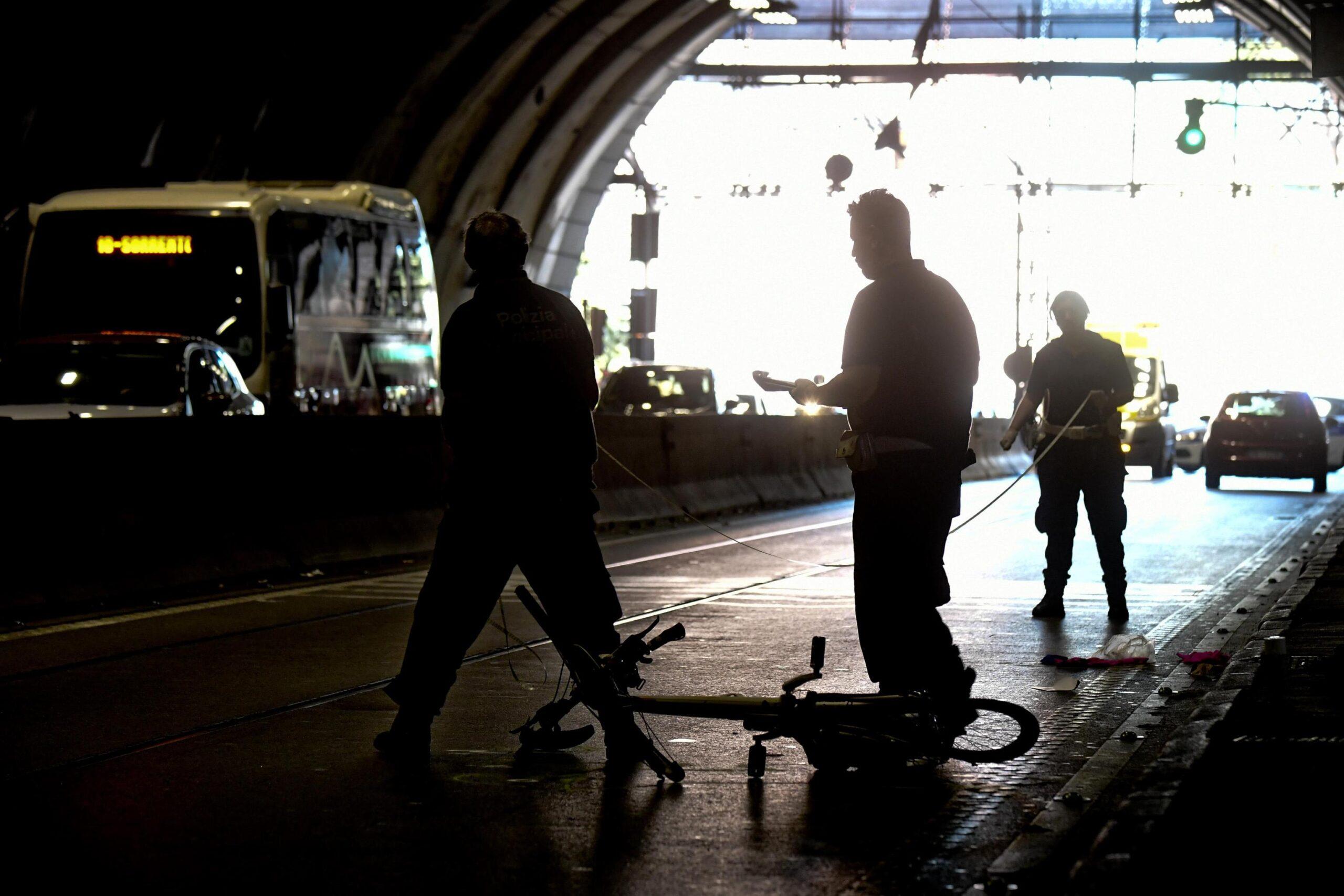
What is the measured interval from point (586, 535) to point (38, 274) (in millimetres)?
17464

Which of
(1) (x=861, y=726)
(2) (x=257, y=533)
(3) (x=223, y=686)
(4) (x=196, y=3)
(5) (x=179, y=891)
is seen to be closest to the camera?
(5) (x=179, y=891)

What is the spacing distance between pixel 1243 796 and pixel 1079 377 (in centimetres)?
618

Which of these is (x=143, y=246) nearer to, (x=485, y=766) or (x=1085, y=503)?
(x=1085, y=503)

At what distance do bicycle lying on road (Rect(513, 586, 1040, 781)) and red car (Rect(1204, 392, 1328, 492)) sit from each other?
84.1ft

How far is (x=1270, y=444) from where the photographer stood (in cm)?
3100

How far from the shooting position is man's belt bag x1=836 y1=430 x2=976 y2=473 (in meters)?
6.44

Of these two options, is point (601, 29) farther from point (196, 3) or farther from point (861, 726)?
point (861, 726)

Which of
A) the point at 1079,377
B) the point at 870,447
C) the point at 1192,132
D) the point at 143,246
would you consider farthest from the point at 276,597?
the point at 1192,132

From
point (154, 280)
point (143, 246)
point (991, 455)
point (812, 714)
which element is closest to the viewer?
point (812, 714)

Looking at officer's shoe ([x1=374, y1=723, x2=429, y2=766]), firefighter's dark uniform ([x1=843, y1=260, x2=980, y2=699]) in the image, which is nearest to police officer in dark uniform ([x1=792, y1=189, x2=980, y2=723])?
firefighter's dark uniform ([x1=843, y1=260, x2=980, y2=699])

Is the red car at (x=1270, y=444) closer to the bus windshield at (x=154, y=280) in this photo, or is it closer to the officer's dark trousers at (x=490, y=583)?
the bus windshield at (x=154, y=280)

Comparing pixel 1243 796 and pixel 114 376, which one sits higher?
pixel 114 376

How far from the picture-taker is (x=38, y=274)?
894 inches

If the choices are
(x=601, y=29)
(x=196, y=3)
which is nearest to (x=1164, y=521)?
(x=196, y=3)
